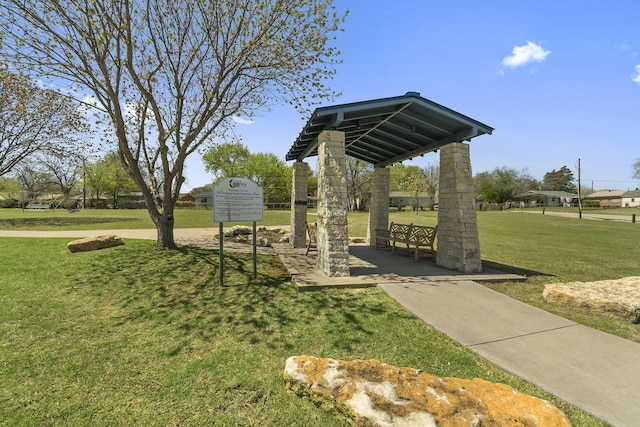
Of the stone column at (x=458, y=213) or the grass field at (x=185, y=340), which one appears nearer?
the grass field at (x=185, y=340)

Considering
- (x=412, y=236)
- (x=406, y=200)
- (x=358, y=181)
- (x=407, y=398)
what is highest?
(x=358, y=181)

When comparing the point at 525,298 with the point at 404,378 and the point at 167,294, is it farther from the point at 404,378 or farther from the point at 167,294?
the point at 167,294

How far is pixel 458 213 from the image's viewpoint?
7.40m

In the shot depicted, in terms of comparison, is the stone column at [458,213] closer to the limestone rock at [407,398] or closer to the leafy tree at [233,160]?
the limestone rock at [407,398]

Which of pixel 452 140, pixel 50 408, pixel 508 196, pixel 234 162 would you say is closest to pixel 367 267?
pixel 452 140

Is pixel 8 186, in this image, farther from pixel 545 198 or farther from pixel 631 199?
pixel 631 199

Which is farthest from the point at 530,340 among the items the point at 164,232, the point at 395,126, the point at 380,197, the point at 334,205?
the point at 164,232

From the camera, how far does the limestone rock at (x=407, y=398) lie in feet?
7.32

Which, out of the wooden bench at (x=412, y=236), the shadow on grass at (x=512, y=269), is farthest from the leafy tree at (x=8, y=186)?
the shadow on grass at (x=512, y=269)

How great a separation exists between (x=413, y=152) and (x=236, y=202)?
242 inches

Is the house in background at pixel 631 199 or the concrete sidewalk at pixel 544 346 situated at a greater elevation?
the house in background at pixel 631 199

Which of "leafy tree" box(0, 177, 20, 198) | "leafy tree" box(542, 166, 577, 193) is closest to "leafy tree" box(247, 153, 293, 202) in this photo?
"leafy tree" box(0, 177, 20, 198)

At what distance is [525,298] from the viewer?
18.5ft

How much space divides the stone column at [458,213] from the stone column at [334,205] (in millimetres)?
2940
